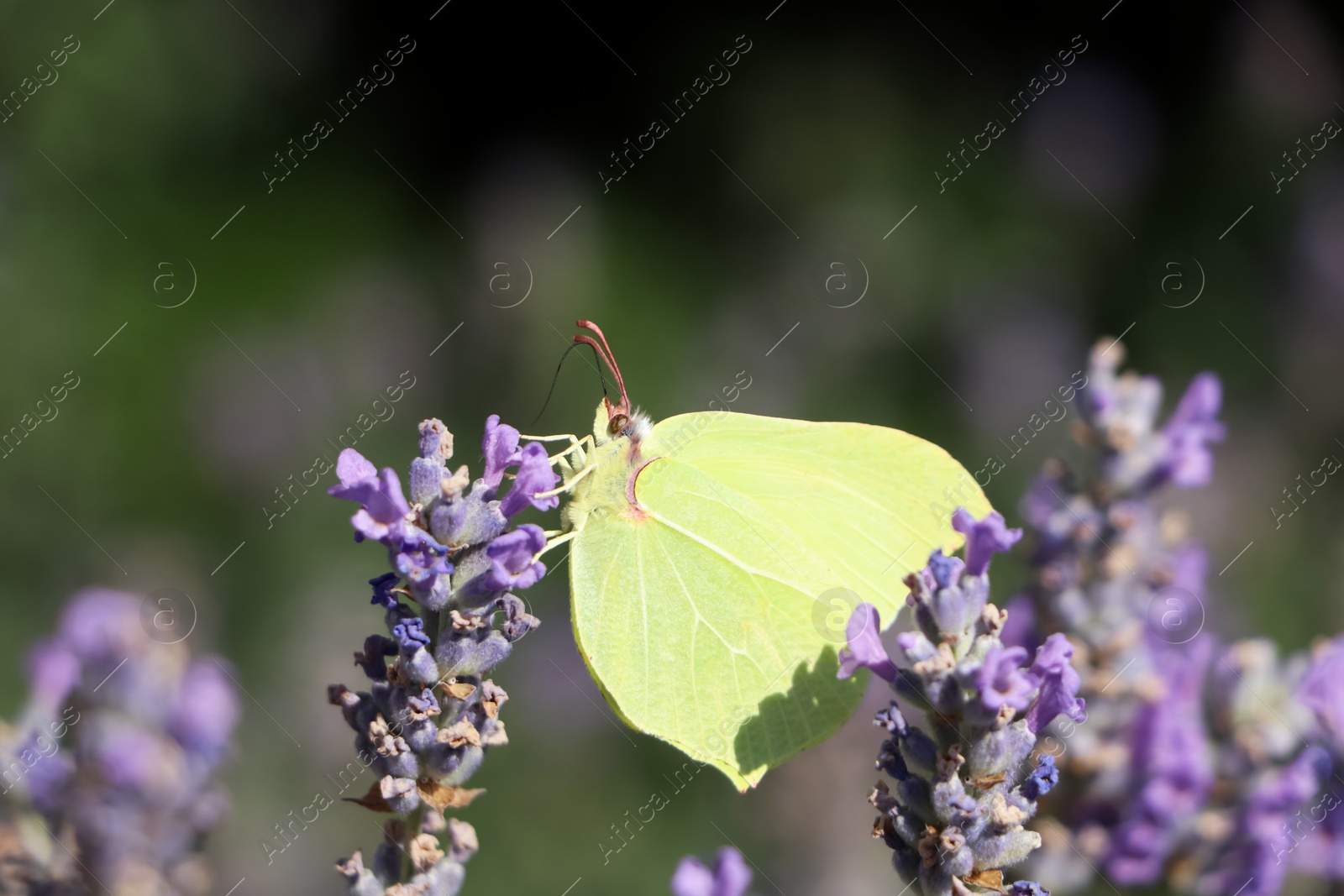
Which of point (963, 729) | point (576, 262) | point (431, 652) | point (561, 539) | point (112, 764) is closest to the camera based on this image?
point (963, 729)

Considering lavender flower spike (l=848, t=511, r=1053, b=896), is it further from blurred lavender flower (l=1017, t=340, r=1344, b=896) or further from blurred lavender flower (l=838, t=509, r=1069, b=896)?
blurred lavender flower (l=1017, t=340, r=1344, b=896)

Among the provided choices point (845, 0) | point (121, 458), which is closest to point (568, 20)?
point (845, 0)

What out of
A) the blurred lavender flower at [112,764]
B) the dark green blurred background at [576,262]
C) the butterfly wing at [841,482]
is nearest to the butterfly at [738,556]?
the butterfly wing at [841,482]

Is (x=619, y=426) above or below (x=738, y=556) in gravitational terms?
above

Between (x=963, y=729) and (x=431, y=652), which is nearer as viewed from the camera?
(x=963, y=729)

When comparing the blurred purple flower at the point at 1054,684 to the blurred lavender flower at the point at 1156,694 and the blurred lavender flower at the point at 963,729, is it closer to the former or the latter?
the blurred lavender flower at the point at 963,729

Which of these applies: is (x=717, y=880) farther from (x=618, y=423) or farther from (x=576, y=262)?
(x=576, y=262)

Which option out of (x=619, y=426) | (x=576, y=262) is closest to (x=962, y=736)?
(x=619, y=426)

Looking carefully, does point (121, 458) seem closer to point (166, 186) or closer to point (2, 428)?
point (2, 428)
